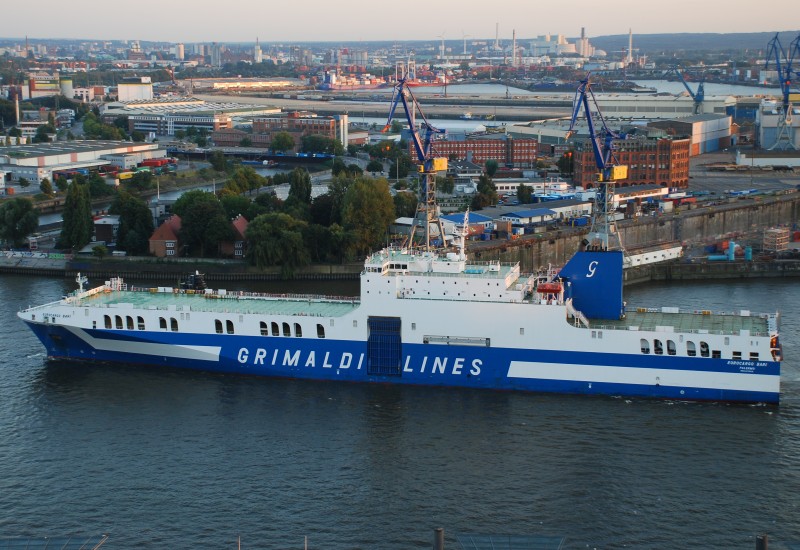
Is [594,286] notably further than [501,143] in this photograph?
No

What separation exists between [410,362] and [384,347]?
1.44 feet

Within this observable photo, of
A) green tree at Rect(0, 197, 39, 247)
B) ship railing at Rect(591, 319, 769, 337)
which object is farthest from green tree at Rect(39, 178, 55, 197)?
ship railing at Rect(591, 319, 769, 337)

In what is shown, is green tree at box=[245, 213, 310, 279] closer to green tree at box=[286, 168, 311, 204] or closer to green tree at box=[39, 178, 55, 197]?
green tree at box=[286, 168, 311, 204]

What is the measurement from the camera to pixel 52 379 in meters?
15.9

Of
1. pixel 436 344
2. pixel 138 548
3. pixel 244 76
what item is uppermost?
pixel 244 76

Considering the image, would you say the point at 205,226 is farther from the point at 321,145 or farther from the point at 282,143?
→ the point at 282,143

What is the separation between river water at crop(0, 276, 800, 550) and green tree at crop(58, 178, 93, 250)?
9.69 meters

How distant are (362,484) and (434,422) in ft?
6.97

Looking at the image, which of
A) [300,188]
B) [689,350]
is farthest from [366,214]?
[689,350]

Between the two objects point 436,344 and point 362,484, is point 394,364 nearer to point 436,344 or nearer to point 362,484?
point 436,344

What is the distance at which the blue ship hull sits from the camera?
14656mm

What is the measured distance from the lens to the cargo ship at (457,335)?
14.6 meters

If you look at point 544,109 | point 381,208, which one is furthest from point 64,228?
point 544,109

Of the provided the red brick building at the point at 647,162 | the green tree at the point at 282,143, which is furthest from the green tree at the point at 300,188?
the green tree at the point at 282,143
